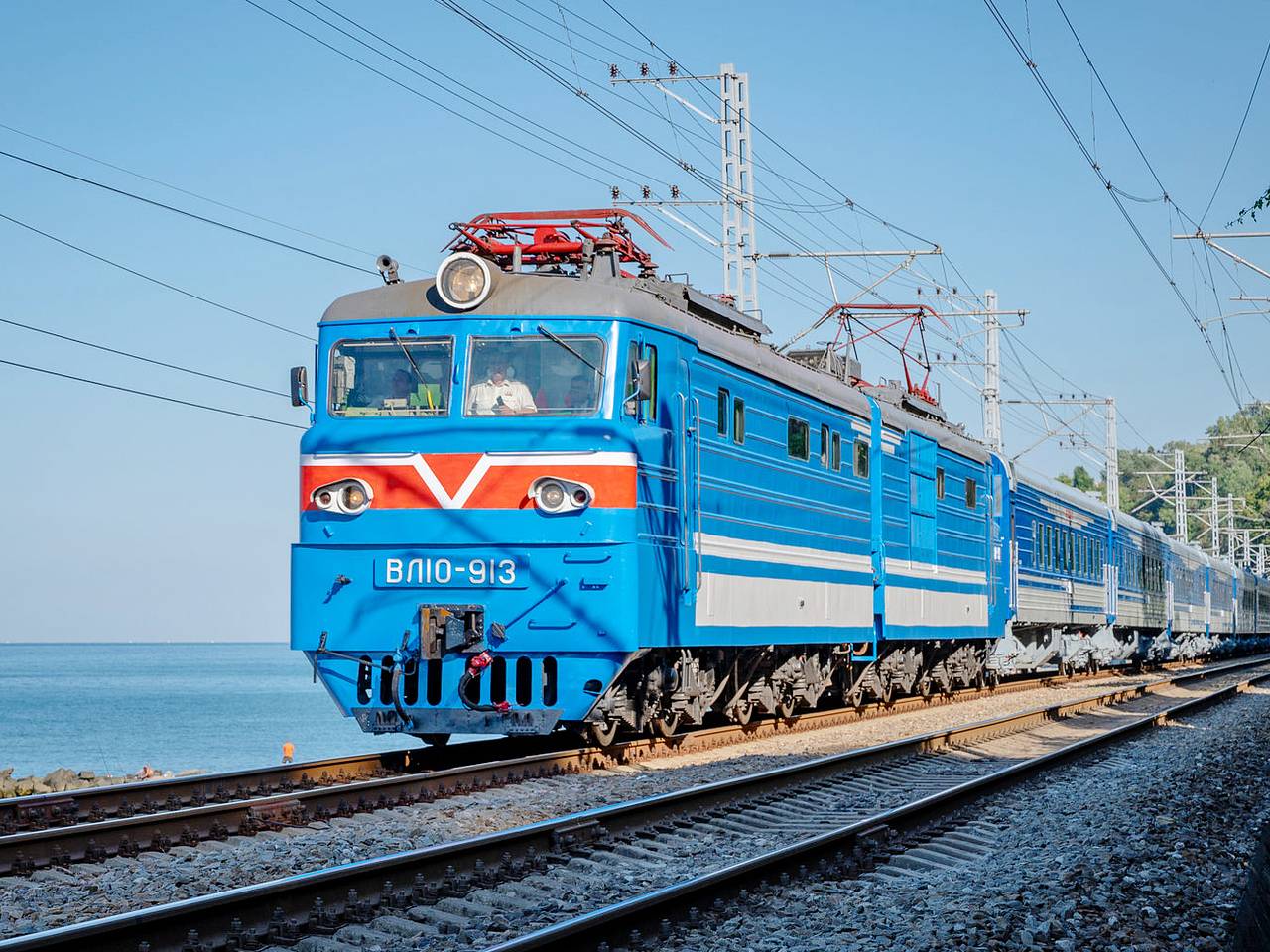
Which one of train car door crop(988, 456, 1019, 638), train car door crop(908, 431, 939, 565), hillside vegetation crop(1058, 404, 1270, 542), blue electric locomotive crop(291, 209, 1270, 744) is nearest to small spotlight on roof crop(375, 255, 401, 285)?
blue electric locomotive crop(291, 209, 1270, 744)

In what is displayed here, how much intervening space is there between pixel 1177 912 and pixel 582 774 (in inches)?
223

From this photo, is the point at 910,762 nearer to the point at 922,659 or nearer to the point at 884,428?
the point at 884,428

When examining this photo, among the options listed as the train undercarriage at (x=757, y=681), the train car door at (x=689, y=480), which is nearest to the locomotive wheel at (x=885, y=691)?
the train undercarriage at (x=757, y=681)

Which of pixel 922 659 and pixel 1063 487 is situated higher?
pixel 1063 487

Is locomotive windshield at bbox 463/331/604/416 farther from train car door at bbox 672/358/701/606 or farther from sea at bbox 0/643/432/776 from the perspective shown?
sea at bbox 0/643/432/776

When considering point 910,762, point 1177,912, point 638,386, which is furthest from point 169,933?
point 910,762

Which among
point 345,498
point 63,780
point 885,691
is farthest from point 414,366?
point 63,780

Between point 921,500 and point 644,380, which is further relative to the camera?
point 921,500

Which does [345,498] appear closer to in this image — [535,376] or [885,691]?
[535,376]

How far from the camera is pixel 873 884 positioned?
820cm

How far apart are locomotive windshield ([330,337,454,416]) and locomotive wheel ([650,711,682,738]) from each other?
3.72m

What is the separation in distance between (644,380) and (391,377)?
213cm

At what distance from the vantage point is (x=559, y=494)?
480 inches

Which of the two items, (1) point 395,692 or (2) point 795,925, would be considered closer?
(2) point 795,925
